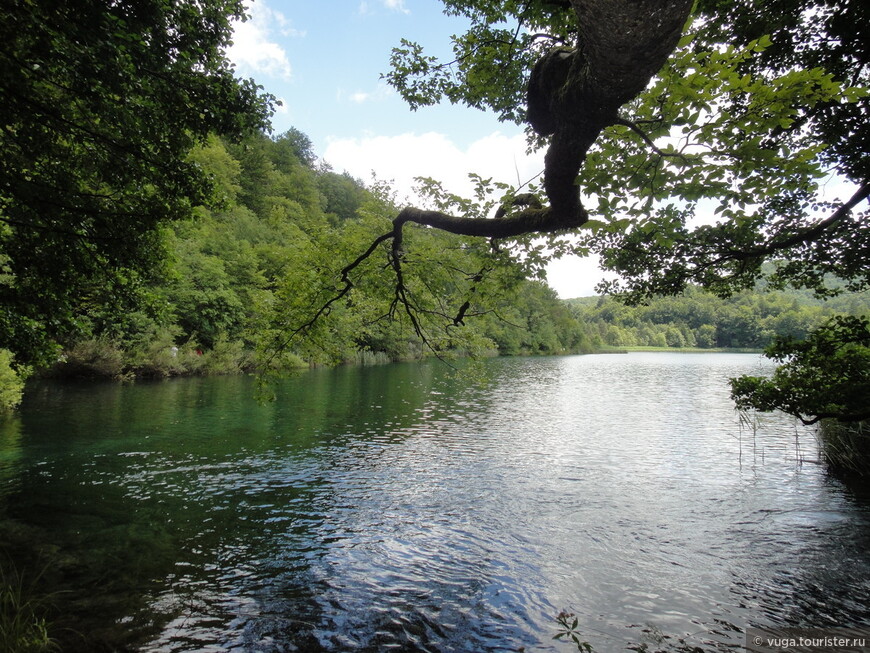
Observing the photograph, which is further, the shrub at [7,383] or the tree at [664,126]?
the shrub at [7,383]

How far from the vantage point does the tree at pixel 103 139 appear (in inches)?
183

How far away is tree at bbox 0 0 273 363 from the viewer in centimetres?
465

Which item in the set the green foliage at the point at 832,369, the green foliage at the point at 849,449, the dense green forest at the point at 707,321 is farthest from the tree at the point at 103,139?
the dense green forest at the point at 707,321

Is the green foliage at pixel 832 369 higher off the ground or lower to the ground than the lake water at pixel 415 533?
higher

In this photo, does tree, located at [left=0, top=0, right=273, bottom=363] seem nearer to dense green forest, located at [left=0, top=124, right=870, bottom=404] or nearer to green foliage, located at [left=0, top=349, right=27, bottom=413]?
dense green forest, located at [left=0, top=124, right=870, bottom=404]

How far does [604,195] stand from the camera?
376cm

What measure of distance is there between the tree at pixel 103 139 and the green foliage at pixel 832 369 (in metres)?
9.12

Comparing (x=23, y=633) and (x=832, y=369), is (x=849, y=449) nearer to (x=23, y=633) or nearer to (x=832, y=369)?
(x=832, y=369)

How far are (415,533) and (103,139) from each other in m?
7.31

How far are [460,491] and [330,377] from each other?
2469 cm

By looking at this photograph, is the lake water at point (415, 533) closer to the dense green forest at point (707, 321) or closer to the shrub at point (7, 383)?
the shrub at point (7, 383)

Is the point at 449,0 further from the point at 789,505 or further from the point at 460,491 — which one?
the point at 789,505

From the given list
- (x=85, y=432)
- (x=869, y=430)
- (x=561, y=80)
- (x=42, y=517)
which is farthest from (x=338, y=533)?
(x=869, y=430)

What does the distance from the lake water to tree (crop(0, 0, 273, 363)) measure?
3.74 metres
